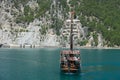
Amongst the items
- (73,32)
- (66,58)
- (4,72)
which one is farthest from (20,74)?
(73,32)

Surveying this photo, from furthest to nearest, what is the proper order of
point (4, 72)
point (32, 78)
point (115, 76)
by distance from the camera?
point (4, 72) < point (115, 76) < point (32, 78)

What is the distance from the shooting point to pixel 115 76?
111062 mm

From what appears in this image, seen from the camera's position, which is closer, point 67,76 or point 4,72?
point 67,76

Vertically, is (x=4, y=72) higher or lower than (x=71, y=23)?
lower

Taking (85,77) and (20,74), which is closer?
(85,77)

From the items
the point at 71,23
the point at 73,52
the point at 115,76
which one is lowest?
the point at 115,76

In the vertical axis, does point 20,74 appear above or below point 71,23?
below

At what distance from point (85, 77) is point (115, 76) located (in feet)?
36.0

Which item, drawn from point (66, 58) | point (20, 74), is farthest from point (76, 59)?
point (20, 74)

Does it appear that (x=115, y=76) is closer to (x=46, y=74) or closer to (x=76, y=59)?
(x=76, y=59)

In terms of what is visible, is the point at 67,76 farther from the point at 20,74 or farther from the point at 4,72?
the point at 4,72

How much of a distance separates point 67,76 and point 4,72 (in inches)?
933

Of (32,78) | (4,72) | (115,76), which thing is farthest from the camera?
(4,72)

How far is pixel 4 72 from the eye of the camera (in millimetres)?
118938
